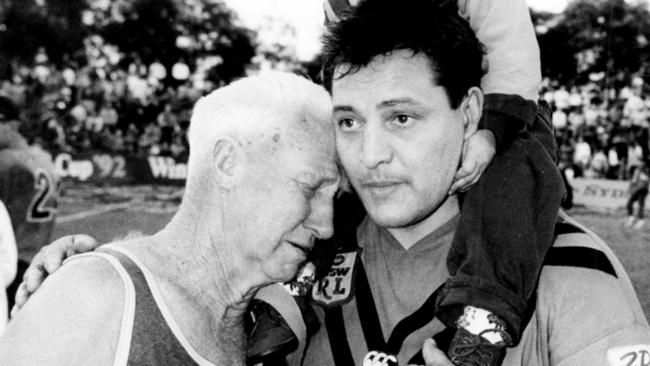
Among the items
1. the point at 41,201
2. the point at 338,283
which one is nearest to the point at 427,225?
the point at 338,283

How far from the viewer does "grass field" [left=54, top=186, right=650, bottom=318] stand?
32.0 ft

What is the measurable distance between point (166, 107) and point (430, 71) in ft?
34.9

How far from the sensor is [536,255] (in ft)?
5.24

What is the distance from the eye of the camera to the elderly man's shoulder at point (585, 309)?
4.88 feet

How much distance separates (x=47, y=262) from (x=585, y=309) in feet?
3.88

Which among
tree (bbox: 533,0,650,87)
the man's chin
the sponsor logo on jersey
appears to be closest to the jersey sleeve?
the man's chin

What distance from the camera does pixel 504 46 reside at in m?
1.81

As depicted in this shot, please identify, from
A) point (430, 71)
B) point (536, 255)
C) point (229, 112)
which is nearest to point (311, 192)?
point (229, 112)

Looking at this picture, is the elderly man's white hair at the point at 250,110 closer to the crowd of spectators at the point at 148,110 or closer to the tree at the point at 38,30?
the crowd of spectators at the point at 148,110

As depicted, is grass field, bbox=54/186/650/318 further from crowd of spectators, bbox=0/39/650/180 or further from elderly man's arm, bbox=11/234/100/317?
elderly man's arm, bbox=11/234/100/317

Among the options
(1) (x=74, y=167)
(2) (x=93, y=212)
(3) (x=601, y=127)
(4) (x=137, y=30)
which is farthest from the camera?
(4) (x=137, y=30)

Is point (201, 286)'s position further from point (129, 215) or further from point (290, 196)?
point (129, 215)

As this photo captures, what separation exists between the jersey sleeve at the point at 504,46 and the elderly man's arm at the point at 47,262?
3.47ft

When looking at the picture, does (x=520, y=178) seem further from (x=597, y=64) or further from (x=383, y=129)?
(x=597, y=64)
